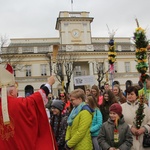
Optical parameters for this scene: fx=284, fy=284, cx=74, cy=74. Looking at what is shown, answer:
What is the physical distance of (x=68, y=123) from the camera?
581 centimetres

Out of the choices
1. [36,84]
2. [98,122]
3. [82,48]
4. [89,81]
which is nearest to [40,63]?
[36,84]

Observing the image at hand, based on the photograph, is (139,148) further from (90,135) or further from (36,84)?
(36,84)

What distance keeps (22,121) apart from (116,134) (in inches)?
68.8

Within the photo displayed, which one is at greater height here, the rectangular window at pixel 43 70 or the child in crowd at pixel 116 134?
the rectangular window at pixel 43 70

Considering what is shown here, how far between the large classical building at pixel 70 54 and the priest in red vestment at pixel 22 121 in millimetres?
40151

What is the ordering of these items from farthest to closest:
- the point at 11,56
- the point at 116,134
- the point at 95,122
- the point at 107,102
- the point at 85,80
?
the point at 11,56, the point at 85,80, the point at 107,102, the point at 95,122, the point at 116,134

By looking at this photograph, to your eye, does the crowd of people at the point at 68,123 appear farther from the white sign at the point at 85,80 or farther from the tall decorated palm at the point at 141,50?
the white sign at the point at 85,80

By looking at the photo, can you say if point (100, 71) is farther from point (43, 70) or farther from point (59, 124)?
point (59, 124)

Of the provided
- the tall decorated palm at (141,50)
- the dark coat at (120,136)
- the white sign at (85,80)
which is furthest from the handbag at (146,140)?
the white sign at (85,80)

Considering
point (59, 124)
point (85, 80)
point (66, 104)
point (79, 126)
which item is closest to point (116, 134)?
point (79, 126)

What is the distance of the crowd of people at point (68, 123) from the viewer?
13.5 feet

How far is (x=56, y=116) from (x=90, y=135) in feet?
2.67

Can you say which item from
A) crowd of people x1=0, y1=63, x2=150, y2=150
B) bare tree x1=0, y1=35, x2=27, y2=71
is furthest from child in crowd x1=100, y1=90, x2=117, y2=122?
bare tree x1=0, y1=35, x2=27, y2=71

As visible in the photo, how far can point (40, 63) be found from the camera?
155 ft
